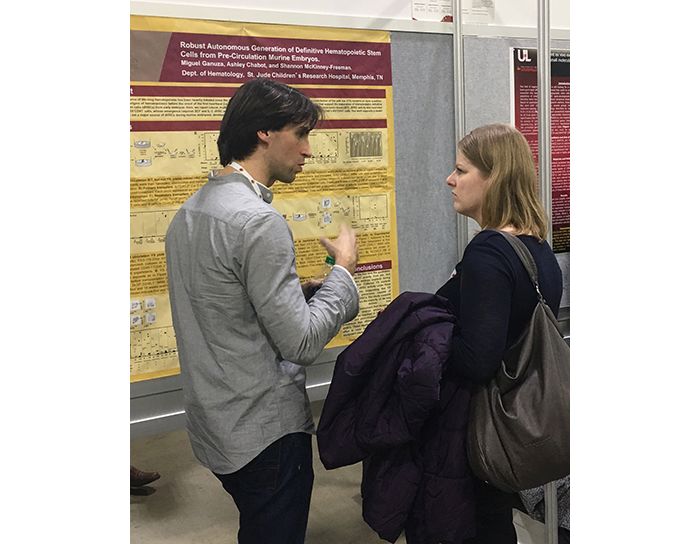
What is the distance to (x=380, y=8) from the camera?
2104 mm

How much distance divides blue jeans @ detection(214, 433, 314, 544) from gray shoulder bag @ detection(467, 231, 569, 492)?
1.04ft

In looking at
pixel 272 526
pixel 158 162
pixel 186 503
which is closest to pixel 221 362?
pixel 272 526

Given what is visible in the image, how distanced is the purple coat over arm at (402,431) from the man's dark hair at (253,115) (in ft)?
1.33

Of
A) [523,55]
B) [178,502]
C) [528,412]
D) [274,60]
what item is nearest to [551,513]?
[528,412]

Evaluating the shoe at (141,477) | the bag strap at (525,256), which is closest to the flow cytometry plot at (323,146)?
the bag strap at (525,256)

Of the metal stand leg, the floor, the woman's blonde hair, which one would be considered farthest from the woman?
the floor

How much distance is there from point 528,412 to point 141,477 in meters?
1.02

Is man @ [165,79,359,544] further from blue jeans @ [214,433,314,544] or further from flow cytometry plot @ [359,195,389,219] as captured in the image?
flow cytometry plot @ [359,195,389,219]

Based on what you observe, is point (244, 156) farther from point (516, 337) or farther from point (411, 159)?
point (411, 159)

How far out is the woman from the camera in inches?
51.4

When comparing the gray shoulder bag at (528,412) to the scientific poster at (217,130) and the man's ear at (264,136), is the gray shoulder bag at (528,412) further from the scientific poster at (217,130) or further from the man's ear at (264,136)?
the scientific poster at (217,130)

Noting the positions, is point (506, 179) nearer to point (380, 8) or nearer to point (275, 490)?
point (275, 490)

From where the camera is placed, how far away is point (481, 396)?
1.40 meters
